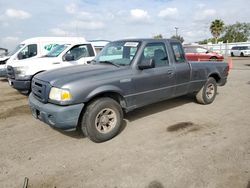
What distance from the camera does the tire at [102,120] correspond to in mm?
3920

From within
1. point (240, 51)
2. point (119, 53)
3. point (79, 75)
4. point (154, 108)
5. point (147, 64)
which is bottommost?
point (154, 108)

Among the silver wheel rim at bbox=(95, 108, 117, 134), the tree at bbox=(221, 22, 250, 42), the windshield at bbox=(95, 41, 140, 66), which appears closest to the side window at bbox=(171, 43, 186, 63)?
the windshield at bbox=(95, 41, 140, 66)

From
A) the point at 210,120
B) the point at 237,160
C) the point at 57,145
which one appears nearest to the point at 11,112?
the point at 57,145

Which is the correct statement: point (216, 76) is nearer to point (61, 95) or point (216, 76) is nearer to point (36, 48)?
point (61, 95)

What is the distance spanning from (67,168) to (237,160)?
8.33ft

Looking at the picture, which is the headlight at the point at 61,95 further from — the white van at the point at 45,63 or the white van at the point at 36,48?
the white van at the point at 36,48

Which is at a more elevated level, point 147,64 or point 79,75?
point 147,64

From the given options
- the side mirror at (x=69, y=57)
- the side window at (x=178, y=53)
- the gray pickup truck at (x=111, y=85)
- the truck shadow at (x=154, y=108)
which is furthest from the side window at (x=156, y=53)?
the side mirror at (x=69, y=57)

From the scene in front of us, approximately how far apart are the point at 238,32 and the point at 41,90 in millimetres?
84241

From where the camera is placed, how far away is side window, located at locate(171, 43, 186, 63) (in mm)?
5387

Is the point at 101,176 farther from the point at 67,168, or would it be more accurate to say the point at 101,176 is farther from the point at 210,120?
the point at 210,120

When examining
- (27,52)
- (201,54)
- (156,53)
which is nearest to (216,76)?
(156,53)

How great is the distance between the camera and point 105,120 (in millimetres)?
4168

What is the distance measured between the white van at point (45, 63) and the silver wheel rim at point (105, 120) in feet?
10.6
